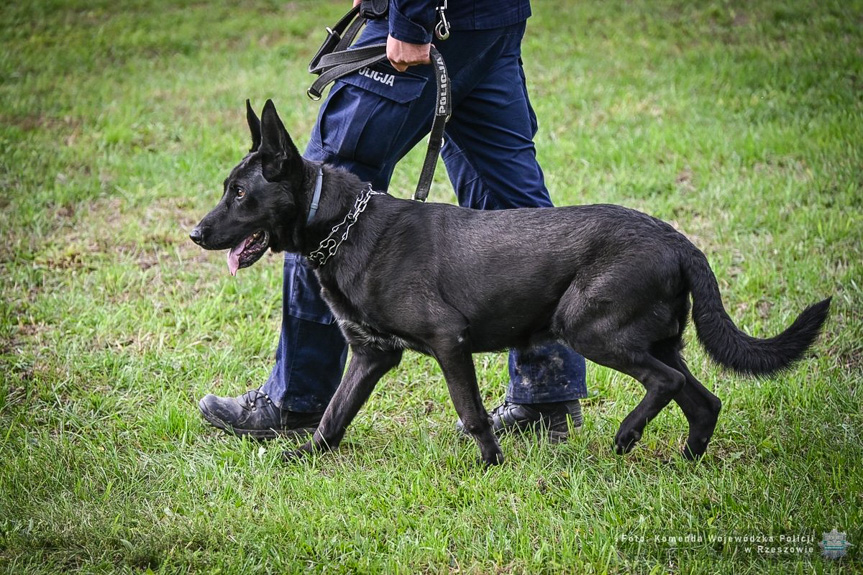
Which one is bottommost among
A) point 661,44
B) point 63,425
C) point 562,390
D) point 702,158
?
point 63,425

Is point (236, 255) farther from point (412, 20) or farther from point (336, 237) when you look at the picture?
point (412, 20)

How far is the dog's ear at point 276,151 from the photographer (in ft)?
11.7

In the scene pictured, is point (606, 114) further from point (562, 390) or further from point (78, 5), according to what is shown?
point (78, 5)

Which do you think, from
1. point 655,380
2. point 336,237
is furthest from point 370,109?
point 655,380

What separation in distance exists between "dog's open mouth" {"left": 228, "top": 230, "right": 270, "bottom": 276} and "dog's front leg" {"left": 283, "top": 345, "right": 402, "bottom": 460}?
61 centimetres

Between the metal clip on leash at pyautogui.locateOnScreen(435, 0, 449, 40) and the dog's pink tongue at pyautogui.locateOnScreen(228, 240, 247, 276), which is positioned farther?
the dog's pink tongue at pyautogui.locateOnScreen(228, 240, 247, 276)

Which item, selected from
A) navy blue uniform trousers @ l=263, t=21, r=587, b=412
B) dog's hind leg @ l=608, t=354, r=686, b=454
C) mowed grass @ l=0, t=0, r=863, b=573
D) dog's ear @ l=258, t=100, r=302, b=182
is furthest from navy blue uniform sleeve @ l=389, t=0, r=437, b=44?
mowed grass @ l=0, t=0, r=863, b=573

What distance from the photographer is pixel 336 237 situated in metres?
3.74

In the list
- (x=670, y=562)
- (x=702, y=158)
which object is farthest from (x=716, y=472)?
(x=702, y=158)

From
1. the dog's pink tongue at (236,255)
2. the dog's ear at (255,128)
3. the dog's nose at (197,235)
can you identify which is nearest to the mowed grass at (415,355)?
the dog's pink tongue at (236,255)

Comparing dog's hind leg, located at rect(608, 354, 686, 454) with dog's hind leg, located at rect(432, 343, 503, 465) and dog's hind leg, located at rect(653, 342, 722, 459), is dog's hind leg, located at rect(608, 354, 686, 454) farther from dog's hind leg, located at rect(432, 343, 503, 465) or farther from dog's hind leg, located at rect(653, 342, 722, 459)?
dog's hind leg, located at rect(432, 343, 503, 465)

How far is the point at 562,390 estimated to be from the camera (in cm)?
414

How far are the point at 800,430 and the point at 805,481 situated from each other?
1.63 ft

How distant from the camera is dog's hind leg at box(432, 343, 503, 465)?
3641 millimetres
